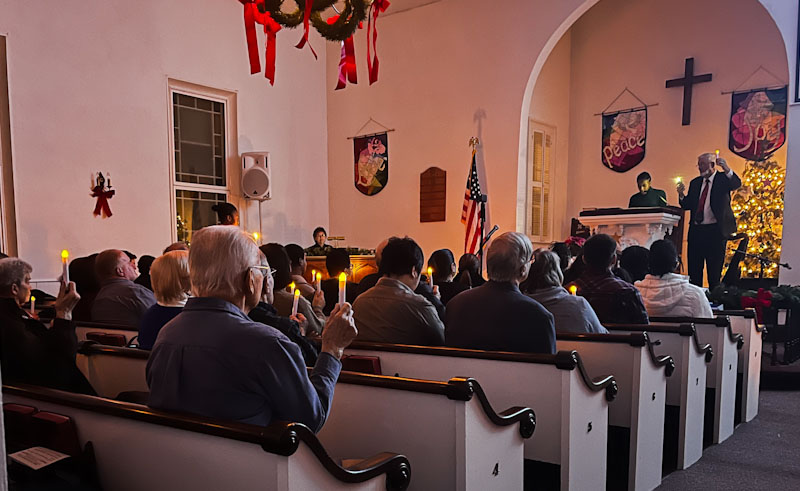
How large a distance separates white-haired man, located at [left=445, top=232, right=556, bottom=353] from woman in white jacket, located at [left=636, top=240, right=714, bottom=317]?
160 centimetres

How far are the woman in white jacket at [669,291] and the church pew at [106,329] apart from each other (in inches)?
122

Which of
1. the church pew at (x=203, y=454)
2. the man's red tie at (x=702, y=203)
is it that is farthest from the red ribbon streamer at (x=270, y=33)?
the man's red tie at (x=702, y=203)

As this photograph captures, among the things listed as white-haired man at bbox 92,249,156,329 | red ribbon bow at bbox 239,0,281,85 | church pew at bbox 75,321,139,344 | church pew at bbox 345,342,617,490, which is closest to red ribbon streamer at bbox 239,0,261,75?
red ribbon bow at bbox 239,0,281,85

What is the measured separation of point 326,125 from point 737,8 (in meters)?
6.71

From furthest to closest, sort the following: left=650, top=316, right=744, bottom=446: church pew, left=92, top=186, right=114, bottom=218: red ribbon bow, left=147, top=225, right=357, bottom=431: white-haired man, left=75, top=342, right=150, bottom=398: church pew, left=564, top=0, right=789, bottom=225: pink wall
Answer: left=564, top=0, right=789, bottom=225: pink wall, left=92, top=186, right=114, bottom=218: red ribbon bow, left=650, top=316, right=744, bottom=446: church pew, left=75, top=342, right=150, bottom=398: church pew, left=147, top=225, right=357, bottom=431: white-haired man

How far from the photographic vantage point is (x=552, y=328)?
2.42 m

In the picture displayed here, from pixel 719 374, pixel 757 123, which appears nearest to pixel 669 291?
pixel 719 374

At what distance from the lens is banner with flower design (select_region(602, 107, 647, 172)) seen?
374 inches

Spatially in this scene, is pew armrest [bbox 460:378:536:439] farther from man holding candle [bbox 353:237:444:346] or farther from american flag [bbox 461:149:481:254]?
american flag [bbox 461:149:481:254]

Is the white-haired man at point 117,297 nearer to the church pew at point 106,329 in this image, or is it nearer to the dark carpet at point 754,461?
the church pew at point 106,329

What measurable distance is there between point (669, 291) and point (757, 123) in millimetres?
6000

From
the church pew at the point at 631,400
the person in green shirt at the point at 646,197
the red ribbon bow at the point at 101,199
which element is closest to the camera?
the church pew at the point at 631,400

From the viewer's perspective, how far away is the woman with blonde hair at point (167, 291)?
2.46 metres

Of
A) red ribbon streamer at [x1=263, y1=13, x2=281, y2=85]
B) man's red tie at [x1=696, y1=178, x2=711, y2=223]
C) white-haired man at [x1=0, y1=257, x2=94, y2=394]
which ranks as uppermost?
red ribbon streamer at [x1=263, y1=13, x2=281, y2=85]
